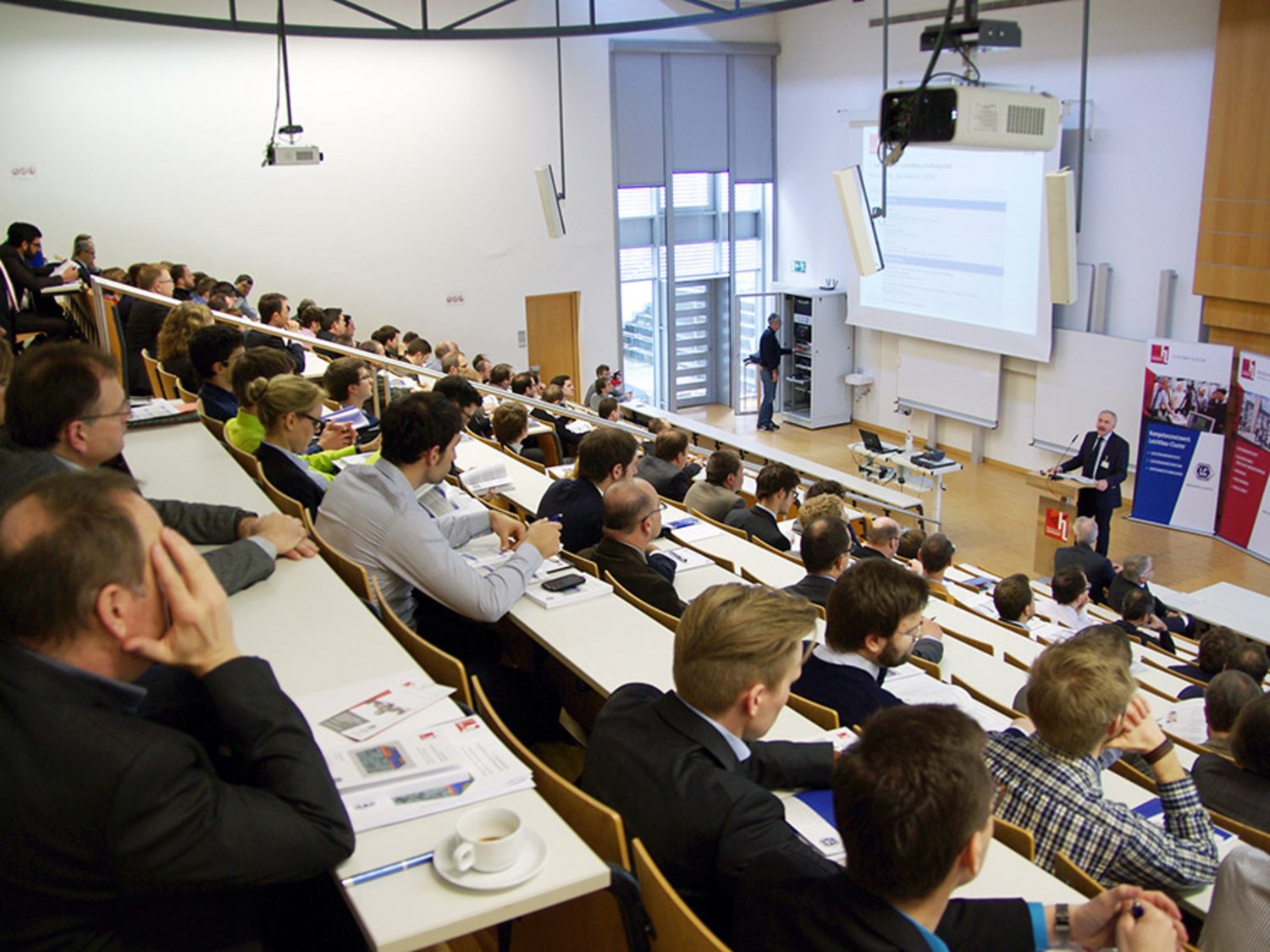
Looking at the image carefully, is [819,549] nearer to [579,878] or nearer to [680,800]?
[680,800]

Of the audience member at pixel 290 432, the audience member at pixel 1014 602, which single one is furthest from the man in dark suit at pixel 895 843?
the audience member at pixel 1014 602

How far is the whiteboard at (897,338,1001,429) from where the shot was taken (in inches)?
517

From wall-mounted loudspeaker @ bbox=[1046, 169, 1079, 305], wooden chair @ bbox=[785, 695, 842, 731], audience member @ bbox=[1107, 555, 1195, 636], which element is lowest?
audience member @ bbox=[1107, 555, 1195, 636]

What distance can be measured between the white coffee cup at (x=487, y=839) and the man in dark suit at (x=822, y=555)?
2453 mm

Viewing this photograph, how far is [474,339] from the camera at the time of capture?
14.2 meters

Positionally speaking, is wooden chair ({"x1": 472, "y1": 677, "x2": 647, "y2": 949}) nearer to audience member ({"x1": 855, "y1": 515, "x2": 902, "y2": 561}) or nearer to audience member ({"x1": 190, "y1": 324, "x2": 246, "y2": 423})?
audience member ({"x1": 190, "y1": 324, "x2": 246, "y2": 423})

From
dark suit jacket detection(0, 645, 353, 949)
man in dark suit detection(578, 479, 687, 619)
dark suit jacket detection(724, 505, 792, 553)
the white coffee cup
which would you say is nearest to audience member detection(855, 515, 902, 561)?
dark suit jacket detection(724, 505, 792, 553)

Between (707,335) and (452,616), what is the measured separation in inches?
516

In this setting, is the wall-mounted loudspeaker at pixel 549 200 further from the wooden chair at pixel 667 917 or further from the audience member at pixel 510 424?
the wooden chair at pixel 667 917

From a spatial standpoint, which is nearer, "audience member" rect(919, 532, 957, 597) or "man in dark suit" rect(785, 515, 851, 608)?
"man in dark suit" rect(785, 515, 851, 608)

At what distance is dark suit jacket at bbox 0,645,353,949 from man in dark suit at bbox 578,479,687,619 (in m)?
2.28

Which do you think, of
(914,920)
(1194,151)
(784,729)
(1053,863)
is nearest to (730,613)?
(784,729)

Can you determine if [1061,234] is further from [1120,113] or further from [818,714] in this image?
[818,714]

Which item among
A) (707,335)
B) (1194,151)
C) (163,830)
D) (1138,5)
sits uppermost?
(1138,5)
